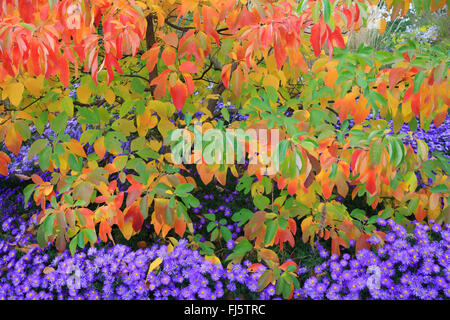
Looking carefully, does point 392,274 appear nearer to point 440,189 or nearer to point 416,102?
point 440,189

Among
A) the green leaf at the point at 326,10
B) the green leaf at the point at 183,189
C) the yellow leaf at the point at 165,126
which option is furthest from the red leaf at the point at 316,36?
the yellow leaf at the point at 165,126

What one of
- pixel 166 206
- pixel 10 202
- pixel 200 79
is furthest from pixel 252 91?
pixel 10 202

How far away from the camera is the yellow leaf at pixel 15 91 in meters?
1.52

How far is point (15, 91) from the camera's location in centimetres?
153

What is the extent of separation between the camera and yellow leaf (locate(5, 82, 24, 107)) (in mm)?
1521

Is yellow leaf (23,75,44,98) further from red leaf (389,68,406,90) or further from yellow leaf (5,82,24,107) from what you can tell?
red leaf (389,68,406,90)

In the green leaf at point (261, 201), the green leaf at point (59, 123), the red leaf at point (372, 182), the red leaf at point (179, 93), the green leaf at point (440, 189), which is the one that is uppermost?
the red leaf at point (179, 93)

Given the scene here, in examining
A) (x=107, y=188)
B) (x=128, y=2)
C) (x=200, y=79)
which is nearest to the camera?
(x=128, y=2)

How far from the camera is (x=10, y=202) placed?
3.11m

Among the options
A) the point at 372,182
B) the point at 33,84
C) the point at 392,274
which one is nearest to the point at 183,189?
the point at 372,182

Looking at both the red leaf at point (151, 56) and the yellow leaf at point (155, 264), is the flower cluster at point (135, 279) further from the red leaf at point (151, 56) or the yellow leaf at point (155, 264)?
the red leaf at point (151, 56)

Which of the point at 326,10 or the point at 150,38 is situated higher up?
the point at 326,10
